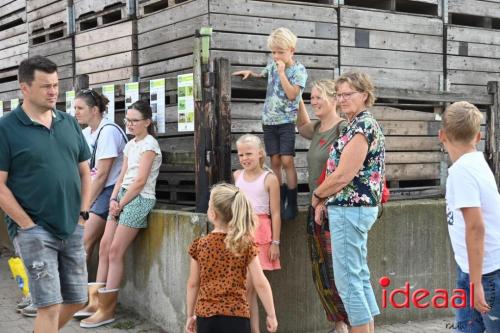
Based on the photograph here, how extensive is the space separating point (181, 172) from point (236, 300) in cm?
278

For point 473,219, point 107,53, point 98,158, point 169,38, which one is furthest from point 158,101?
point 473,219

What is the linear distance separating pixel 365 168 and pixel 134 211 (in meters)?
2.33

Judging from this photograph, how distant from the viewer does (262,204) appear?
468cm

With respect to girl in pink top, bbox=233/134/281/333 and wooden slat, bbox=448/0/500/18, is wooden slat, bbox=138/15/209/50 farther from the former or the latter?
wooden slat, bbox=448/0/500/18

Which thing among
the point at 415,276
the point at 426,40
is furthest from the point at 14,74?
the point at 415,276

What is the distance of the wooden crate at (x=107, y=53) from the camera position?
21.8 feet

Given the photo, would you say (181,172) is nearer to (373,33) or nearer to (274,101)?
(274,101)

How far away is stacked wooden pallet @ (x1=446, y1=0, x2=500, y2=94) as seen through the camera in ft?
22.6

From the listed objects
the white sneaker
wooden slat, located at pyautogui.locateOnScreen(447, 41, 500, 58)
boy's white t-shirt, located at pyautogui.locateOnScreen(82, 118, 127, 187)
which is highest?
wooden slat, located at pyautogui.locateOnScreen(447, 41, 500, 58)

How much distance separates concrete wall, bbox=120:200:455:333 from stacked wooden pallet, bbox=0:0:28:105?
176 inches

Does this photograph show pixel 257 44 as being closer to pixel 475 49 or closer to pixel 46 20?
pixel 475 49

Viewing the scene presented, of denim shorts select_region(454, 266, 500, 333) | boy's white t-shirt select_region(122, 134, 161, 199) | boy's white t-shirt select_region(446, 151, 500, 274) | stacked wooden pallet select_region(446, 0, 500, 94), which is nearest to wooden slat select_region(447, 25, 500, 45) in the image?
stacked wooden pallet select_region(446, 0, 500, 94)

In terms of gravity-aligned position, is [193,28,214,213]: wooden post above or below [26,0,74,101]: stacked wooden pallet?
below

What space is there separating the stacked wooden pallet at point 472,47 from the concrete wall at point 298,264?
1.69 metres
